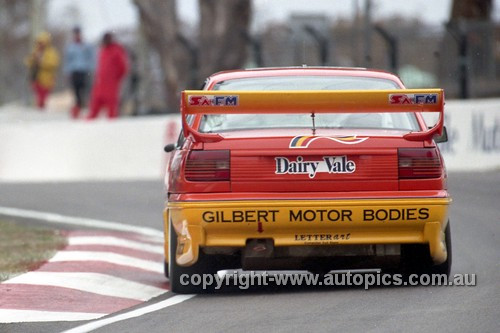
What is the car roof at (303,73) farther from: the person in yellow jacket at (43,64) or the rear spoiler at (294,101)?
the person in yellow jacket at (43,64)

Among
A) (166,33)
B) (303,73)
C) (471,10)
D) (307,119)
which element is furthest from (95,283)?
(471,10)

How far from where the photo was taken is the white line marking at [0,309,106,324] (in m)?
7.70

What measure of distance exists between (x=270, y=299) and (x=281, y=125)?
3.78ft

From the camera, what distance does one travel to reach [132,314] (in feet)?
25.9

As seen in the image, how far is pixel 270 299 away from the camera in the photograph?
8.25 m

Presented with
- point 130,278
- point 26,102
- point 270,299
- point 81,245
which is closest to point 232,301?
point 270,299

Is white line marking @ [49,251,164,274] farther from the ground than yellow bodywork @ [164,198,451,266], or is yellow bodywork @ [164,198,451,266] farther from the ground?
yellow bodywork @ [164,198,451,266]

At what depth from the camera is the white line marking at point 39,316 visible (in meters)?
7.70

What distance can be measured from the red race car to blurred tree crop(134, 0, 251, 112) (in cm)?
1977

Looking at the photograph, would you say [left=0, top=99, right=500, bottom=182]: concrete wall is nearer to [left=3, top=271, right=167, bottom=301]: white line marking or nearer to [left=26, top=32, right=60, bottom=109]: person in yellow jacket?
[left=26, top=32, right=60, bottom=109]: person in yellow jacket

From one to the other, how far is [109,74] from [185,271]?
1660 cm

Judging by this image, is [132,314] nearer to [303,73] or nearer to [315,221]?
[315,221]

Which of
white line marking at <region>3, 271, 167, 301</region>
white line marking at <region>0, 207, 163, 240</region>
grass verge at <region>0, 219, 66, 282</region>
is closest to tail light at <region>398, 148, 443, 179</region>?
white line marking at <region>3, 271, 167, 301</region>

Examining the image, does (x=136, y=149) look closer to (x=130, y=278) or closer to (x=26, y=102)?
(x=130, y=278)
